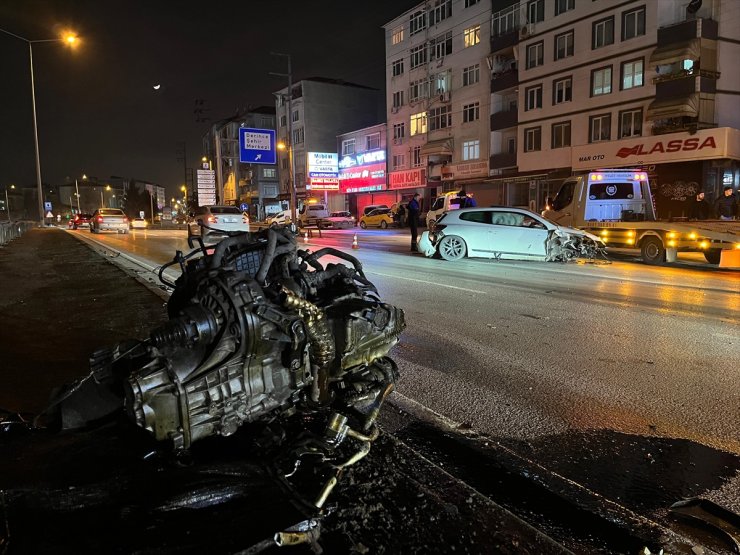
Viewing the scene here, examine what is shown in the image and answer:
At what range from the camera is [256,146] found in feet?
126

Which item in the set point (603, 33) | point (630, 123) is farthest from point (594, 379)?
point (603, 33)

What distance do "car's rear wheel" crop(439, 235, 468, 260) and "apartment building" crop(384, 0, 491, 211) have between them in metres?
26.6

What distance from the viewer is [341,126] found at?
224 feet

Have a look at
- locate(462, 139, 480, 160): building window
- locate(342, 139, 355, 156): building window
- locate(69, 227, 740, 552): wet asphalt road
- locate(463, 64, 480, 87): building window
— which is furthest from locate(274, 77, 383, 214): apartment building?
locate(69, 227, 740, 552): wet asphalt road

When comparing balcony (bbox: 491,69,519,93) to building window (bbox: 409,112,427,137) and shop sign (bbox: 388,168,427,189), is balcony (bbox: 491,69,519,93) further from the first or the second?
shop sign (bbox: 388,168,427,189)

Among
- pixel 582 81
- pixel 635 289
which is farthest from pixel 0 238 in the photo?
pixel 582 81

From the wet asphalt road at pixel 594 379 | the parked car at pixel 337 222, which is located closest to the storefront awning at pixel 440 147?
the parked car at pixel 337 222

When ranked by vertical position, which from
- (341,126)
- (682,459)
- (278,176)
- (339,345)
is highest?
(341,126)

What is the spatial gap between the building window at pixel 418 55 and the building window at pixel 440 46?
1034mm

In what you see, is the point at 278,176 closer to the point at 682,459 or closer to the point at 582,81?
the point at 582,81

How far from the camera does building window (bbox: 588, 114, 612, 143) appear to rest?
104ft

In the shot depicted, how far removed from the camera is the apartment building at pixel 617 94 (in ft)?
88.6

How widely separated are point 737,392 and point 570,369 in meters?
1.39

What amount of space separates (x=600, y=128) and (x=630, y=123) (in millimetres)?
1982
